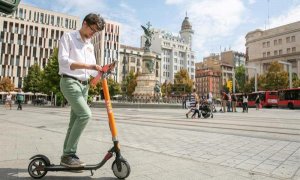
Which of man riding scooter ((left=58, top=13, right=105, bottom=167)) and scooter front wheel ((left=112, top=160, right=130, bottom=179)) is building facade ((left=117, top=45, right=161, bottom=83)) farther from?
scooter front wheel ((left=112, top=160, right=130, bottom=179))

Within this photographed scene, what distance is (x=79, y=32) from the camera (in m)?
3.45

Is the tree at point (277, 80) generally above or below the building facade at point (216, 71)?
below

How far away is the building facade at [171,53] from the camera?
108312mm

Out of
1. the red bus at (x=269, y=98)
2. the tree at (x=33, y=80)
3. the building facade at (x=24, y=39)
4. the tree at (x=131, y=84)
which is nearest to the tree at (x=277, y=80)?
the red bus at (x=269, y=98)

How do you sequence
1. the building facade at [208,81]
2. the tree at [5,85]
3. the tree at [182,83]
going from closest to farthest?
the tree at [5,85] < the tree at [182,83] < the building facade at [208,81]

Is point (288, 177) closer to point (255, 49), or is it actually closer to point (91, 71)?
point (91, 71)

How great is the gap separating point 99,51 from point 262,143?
296 ft

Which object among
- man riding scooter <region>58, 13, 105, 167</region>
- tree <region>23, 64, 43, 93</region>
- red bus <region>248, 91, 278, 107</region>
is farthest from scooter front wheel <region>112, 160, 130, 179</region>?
tree <region>23, 64, 43, 93</region>

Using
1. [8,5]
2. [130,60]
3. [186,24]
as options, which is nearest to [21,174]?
[8,5]

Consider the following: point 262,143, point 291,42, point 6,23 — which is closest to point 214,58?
point 291,42

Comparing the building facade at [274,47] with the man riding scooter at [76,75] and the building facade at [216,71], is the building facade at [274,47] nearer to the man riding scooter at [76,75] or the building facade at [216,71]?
the building facade at [216,71]

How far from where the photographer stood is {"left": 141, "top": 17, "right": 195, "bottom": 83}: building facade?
108312mm

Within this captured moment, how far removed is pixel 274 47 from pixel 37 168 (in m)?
83.4

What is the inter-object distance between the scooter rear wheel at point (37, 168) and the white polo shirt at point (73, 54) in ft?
3.66
